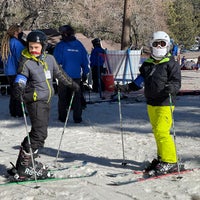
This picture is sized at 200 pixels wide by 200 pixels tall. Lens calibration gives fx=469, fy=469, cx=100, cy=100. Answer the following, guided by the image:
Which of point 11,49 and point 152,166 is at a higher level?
point 11,49

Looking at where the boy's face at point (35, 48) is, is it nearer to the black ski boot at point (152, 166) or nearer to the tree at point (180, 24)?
the black ski boot at point (152, 166)

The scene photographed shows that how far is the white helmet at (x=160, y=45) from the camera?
18.6ft

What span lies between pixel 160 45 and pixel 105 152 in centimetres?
206

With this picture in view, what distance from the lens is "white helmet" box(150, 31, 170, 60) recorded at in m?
5.66

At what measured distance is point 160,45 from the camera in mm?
5691

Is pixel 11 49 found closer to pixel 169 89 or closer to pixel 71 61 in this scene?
pixel 71 61

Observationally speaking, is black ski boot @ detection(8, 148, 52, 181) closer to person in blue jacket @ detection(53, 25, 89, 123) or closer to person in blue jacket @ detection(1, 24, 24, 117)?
person in blue jacket @ detection(53, 25, 89, 123)

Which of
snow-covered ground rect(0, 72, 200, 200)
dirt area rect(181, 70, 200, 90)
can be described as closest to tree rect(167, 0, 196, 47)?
dirt area rect(181, 70, 200, 90)

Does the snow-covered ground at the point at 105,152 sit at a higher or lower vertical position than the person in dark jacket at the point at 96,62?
lower

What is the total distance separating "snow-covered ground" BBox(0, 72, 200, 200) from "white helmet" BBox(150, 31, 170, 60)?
147 cm

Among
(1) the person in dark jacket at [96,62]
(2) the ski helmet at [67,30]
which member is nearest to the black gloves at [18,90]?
(2) the ski helmet at [67,30]

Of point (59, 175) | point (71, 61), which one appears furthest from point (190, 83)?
point (59, 175)

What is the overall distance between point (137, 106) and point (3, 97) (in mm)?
4878

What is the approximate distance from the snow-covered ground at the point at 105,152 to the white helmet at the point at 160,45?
1474mm
